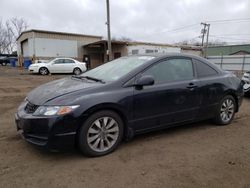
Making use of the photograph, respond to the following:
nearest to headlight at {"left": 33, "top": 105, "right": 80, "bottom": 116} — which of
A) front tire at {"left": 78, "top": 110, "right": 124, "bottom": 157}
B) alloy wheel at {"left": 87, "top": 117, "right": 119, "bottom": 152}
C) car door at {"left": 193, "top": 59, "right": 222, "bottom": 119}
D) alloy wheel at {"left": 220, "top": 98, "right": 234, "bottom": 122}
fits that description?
front tire at {"left": 78, "top": 110, "right": 124, "bottom": 157}

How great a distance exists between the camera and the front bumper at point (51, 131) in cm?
307

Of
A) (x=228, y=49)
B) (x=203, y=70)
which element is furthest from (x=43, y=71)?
(x=228, y=49)

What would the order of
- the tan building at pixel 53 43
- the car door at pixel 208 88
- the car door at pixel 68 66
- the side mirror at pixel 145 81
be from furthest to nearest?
1. the tan building at pixel 53 43
2. the car door at pixel 68 66
3. the car door at pixel 208 88
4. the side mirror at pixel 145 81

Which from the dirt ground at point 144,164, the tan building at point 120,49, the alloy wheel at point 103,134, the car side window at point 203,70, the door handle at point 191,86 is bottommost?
the dirt ground at point 144,164

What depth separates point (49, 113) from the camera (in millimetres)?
3096

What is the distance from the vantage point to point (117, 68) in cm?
420

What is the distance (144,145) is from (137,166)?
73 cm

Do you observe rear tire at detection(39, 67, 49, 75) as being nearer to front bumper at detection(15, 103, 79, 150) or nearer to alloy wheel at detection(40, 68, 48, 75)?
alloy wheel at detection(40, 68, 48, 75)

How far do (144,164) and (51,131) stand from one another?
1.30m

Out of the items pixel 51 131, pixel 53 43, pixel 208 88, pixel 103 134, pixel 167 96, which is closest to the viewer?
Result: pixel 51 131

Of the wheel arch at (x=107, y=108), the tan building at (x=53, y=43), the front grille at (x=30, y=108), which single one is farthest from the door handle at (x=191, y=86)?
the tan building at (x=53, y=43)

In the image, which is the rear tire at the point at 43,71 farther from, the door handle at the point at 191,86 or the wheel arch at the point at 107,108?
the wheel arch at the point at 107,108

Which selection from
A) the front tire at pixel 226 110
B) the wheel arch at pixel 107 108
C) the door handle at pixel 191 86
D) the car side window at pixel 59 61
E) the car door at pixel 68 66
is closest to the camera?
the wheel arch at pixel 107 108

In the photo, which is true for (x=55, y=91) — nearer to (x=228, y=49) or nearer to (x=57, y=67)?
(x=57, y=67)
